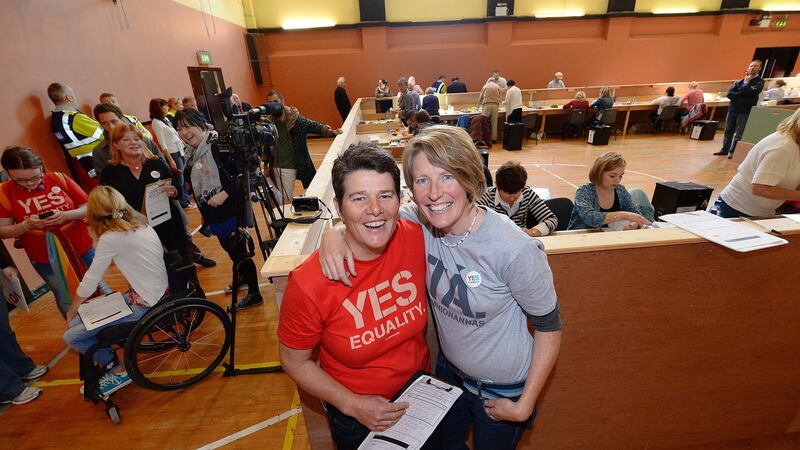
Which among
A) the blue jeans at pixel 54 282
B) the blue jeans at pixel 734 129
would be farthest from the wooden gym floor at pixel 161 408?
the blue jeans at pixel 734 129

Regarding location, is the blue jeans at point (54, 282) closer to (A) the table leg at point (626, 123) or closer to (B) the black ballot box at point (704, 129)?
(A) the table leg at point (626, 123)

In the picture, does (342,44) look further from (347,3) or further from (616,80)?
(616,80)

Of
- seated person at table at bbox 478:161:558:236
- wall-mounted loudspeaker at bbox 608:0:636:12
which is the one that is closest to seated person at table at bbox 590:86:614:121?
wall-mounted loudspeaker at bbox 608:0:636:12

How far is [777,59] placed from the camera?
539 inches

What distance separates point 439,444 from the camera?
4.21ft

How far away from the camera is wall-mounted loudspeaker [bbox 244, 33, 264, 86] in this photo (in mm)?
11016

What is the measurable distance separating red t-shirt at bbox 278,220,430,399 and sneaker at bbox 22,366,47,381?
2.86 m

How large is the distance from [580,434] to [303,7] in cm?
1306

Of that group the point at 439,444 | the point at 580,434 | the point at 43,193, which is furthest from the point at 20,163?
the point at 580,434

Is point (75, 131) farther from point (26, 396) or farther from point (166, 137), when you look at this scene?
point (26, 396)

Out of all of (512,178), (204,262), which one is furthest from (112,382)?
(512,178)

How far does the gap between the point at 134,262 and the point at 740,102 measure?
10.1 metres

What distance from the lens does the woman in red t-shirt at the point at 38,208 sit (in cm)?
249

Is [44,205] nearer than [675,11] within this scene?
Yes
